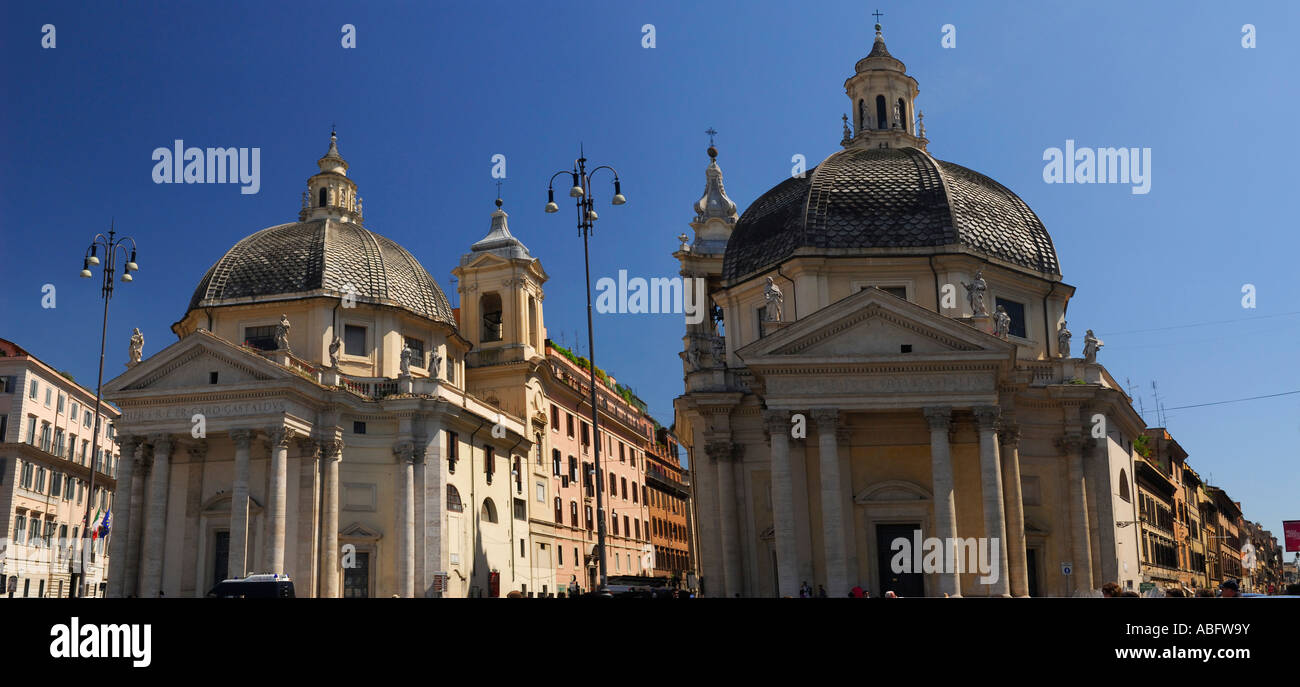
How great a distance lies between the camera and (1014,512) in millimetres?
40719

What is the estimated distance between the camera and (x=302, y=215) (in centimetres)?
6322

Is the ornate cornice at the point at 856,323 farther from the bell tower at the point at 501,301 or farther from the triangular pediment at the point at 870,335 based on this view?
the bell tower at the point at 501,301

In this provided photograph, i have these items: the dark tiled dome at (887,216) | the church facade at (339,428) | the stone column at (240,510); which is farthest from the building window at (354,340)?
the dark tiled dome at (887,216)

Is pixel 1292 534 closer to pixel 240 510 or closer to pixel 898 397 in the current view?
pixel 898 397

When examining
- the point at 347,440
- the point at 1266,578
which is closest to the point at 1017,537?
the point at 347,440

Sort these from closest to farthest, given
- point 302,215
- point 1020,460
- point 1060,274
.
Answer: point 1020,460, point 1060,274, point 302,215

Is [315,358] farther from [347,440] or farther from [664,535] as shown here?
[664,535]

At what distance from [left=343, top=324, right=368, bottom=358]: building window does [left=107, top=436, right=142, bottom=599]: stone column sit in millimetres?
10321

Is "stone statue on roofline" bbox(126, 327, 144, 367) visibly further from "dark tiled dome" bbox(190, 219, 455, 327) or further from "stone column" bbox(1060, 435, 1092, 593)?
"stone column" bbox(1060, 435, 1092, 593)

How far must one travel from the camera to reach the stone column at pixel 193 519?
4878cm

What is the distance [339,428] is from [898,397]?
984 inches

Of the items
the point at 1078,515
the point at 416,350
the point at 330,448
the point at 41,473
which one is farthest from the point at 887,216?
the point at 41,473

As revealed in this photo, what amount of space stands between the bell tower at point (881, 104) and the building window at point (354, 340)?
955 inches

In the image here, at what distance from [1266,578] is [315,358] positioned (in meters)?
150
